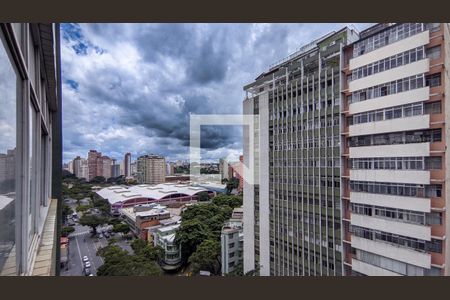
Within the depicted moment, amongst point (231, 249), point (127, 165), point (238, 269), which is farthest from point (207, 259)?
point (127, 165)

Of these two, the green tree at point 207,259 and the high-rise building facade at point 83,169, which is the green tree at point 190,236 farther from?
the high-rise building facade at point 83,169

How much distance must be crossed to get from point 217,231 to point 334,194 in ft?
15.2

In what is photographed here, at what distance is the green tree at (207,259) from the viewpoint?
20.3 ft

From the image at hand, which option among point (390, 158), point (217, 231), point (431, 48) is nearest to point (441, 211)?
point (390, 158)

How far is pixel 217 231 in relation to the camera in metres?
7.53

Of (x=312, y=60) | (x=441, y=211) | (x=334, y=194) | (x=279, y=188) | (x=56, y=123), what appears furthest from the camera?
(x=279, y=188)

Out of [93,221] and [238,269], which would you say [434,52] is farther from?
[93,221]

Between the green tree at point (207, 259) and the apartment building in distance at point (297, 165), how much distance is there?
960 millimetres

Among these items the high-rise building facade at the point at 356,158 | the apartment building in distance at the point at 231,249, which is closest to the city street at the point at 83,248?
the apartment building in distance at the point at 231,249

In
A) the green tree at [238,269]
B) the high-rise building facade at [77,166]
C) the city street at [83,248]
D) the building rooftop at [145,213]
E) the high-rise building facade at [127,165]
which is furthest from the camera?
the high-rise building facade at [127,165]

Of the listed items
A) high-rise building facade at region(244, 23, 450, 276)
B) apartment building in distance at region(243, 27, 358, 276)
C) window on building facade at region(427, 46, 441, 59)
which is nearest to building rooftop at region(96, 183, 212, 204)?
apartment building in distance at region(243, 27, 358, 276)

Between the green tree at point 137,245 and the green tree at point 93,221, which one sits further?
the green tree at point 93,221

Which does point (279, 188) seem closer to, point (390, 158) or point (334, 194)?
point (334, 194)

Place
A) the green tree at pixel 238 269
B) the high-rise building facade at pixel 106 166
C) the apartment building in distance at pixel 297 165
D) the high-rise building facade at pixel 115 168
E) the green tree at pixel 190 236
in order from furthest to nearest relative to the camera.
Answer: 1. the high-rise building facade at pixel 115 168
2. the high-rise building facade at pixel 106 166
3. the green tree at pixel 190 236
4. the green tree at pixel 238 269
5. the apartment building in distance at pixel 297 165
